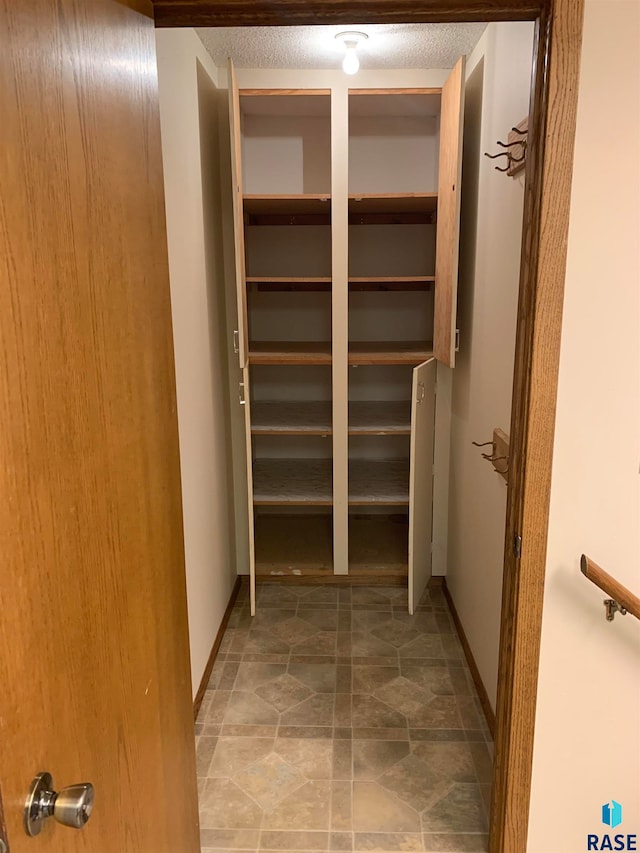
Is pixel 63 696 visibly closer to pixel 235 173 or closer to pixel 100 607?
pixel 100 607

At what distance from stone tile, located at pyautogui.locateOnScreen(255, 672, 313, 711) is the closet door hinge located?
136 cm

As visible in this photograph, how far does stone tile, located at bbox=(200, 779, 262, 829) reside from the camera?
73.1 inches

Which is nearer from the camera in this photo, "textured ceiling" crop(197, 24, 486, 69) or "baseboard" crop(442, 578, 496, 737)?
"baseboard" crop(442, 578, 496, 737)

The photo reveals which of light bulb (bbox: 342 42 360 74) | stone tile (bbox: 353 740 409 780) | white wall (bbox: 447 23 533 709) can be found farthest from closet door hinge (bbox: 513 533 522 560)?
light bulb (bbox: 342 42 360 74)

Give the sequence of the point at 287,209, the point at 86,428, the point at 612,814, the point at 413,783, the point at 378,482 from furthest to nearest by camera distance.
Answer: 1. the point at 378,482
2. the point at 287,209
3. the point at 413,783
4. the point at 612,814
5. the point at 86,428

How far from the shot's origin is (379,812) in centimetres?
189

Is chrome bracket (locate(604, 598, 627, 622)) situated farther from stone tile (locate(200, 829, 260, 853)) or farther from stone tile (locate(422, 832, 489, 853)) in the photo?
stone tile (locate(200, 829, 260, 853))

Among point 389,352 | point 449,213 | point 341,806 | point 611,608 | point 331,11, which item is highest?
point 331,11

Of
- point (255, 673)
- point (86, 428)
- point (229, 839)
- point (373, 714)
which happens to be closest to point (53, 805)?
point (86, 428)

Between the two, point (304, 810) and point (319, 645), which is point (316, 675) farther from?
point (304, 810)

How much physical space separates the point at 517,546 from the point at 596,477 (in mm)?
242

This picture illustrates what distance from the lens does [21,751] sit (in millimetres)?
699

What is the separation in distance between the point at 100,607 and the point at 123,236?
616 mm

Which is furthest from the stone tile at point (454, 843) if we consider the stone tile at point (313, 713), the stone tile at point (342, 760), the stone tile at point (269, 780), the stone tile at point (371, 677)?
the stone tile at point (371, 677)
